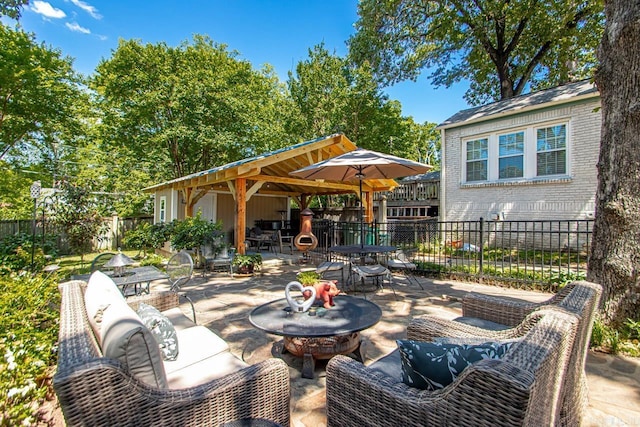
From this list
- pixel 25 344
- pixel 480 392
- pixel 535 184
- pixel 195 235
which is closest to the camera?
pixel 480 392

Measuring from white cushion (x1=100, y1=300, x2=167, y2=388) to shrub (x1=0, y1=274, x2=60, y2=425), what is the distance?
0.74 meters

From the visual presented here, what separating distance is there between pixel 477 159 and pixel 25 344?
454 inches

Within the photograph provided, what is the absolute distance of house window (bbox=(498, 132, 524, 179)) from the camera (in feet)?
31.3

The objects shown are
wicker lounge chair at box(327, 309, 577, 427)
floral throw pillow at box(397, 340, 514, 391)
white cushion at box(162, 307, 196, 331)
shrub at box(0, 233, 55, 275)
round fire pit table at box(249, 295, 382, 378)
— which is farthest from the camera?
shrub at box(0, 233, 55, 275)

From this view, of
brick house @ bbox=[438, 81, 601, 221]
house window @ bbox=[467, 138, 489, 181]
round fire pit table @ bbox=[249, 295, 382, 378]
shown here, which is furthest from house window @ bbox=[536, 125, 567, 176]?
round fire pit table @ bbox=[249, 295, 382, 378]

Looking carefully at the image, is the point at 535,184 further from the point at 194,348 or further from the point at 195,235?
the point at 194,348

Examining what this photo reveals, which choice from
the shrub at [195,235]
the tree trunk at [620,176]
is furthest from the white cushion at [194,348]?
the shrub at [195,235]

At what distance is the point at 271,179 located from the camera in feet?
28.9

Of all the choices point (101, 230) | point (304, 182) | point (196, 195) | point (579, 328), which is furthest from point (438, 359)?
point (196, 195)

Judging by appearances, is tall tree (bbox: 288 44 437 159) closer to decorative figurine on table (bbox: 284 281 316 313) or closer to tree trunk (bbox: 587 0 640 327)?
tree trunk (bbox: 587 0 640 327)

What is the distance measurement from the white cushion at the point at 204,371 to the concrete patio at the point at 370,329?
61 centimetres

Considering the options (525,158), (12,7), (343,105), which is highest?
(343,105)

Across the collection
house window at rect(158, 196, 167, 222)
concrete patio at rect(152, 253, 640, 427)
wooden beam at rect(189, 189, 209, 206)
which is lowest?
concrete patio at rect(152, 253, 640, 427)

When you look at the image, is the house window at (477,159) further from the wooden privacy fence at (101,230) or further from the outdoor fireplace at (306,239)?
the wooden privacy fence at (101,230)
